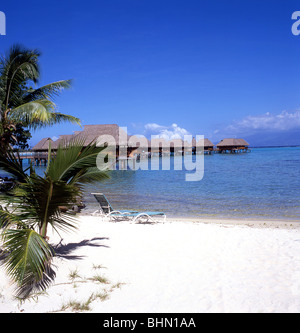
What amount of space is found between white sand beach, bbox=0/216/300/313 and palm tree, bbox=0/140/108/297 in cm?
32

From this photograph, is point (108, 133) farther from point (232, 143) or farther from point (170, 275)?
point (232, 143)

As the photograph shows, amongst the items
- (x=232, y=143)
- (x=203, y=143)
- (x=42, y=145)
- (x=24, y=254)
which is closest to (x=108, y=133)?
(x=42, y=145)

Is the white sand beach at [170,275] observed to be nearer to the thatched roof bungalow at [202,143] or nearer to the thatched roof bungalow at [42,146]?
the thatched roof bungalow at [42,146]

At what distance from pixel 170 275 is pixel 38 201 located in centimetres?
175

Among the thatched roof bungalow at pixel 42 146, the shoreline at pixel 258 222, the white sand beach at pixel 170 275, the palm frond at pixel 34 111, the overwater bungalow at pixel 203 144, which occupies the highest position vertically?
the overwater bungalow at pixel 203 144

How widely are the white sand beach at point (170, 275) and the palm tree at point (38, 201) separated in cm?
32

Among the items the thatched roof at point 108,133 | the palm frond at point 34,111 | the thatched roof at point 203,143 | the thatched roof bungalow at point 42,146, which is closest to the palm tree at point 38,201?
the palm frond at point 34,111

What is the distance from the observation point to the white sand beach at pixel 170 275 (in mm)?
2648

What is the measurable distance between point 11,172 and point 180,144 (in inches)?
2524

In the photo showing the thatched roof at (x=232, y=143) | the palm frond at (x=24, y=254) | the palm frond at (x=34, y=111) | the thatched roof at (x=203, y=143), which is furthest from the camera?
the thatched roof at (x=232, y=143)

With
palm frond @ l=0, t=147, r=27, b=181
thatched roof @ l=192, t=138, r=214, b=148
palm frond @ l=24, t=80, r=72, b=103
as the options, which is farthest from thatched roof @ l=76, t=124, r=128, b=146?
thatched roof @ l=192, t=138, r=214, b=148

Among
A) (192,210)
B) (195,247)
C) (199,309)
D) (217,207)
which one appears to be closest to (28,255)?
(199,309)

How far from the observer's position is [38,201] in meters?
2.91
